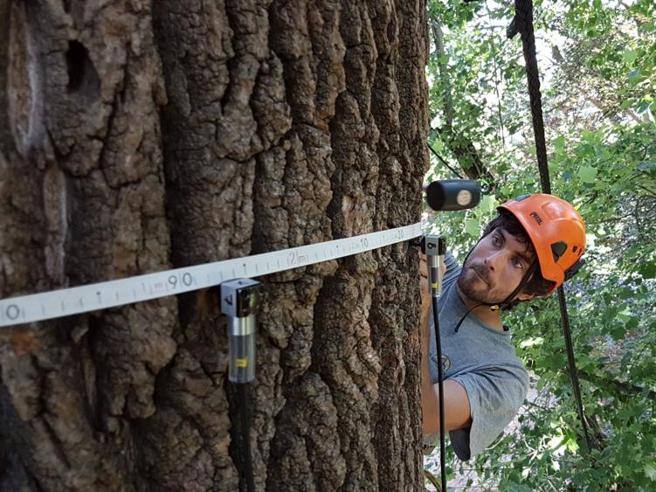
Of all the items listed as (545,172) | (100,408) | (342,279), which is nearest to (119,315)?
(100,408)

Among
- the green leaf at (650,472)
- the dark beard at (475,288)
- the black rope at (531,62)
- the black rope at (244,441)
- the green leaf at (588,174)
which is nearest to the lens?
the black rope at (244,441)

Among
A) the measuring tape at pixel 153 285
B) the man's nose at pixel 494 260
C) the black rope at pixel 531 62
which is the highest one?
the black rope at pixel 531 62

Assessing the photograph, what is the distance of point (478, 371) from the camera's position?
230 centimetres

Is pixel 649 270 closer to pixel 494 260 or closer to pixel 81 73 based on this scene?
pixel 494 260

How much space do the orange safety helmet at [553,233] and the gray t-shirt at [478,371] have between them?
0.39 m

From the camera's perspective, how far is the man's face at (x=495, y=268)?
2.60 meters

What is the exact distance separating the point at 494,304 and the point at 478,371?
1.41 feet

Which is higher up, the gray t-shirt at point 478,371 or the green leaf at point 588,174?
the green leaf at point 588,174

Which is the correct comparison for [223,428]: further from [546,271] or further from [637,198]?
[637,198]

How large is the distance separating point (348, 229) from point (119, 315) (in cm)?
41

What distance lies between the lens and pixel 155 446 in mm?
842

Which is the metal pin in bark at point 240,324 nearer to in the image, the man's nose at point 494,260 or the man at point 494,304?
the man at point 494,304

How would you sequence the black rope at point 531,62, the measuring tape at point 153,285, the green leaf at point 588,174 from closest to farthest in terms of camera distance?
the measuring tape at point 153,285
the black rope at point 531,62
the green leaf at point 588,174

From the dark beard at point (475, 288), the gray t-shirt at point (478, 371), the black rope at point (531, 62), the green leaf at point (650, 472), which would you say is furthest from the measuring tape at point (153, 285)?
the green leaf at point (650, 472)
